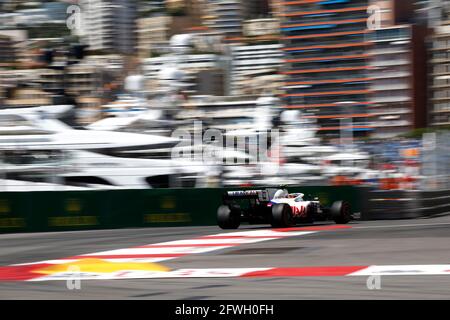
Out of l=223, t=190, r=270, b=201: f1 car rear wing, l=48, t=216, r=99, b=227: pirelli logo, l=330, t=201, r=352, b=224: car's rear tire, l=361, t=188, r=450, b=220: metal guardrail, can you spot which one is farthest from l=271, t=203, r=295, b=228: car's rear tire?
l=48, t=216, r=99, b=227: pirelli logo

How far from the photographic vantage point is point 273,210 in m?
16.1

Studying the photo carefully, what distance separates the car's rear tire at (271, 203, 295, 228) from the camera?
1602cm

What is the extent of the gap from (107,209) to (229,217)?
3.73 metres

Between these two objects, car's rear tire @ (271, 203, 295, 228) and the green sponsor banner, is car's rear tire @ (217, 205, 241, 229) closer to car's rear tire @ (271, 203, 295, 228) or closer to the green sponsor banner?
car's rear tire @ (271, 203, 295, 228)

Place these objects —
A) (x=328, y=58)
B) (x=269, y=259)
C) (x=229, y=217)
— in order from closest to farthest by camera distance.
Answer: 1. (x=269, y=259)
2. (x=229, y=217)
3. (x=328, y=58)

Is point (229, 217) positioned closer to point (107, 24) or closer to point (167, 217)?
point (167, 217)

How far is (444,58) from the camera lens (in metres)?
146

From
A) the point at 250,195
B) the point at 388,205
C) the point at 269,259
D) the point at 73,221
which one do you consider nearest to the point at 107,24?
the point at 388,205

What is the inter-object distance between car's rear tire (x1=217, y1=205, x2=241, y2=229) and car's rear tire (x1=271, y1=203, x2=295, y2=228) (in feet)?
3.02

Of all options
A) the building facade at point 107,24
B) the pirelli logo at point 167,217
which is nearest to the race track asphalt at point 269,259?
the pirelli logo at point 167,217

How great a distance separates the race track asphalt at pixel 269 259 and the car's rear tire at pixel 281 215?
1.21 meters

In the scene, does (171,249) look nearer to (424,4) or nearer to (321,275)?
(321,275)
